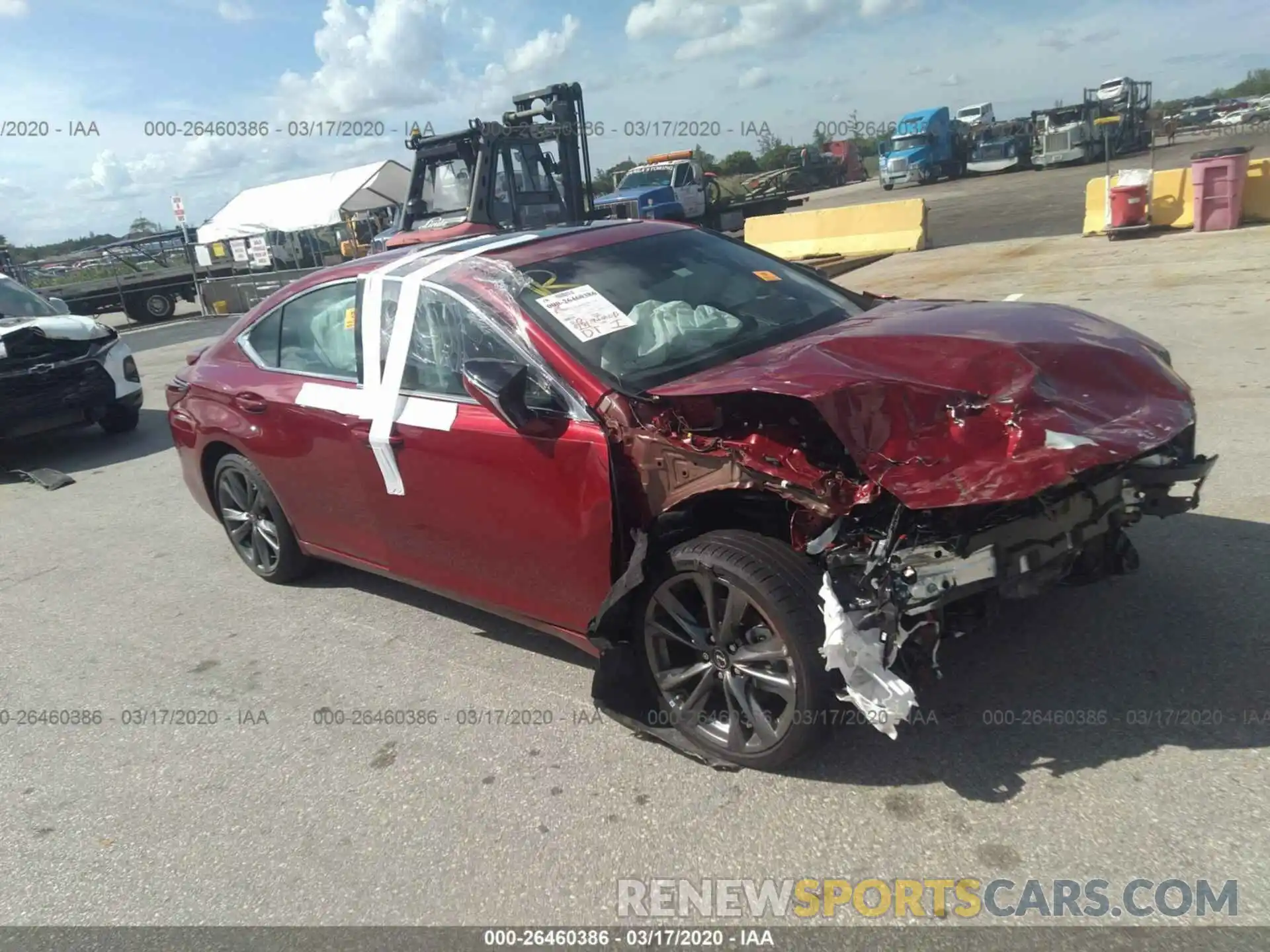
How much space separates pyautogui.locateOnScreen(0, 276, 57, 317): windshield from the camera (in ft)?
31.0

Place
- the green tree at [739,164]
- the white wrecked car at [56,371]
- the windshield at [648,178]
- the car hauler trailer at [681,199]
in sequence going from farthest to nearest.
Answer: the green tree at [739,164], the windshield at [648,178], the car hauler trailer at [681,199], the white wrecked car at [56,371]

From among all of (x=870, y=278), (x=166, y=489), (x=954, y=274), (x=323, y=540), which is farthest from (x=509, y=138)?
(x=323, y=540)

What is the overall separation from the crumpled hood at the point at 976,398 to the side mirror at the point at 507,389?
47 centimetres

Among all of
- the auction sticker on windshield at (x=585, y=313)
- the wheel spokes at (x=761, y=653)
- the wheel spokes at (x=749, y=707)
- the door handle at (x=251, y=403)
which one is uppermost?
the auction sticker on windshield at (x=585, y=313)

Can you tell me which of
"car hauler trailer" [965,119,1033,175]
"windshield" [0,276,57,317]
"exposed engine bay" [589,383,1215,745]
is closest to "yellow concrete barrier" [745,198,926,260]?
"windshield" [0,276,57,317]

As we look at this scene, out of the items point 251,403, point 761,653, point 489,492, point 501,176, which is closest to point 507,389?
point 489,492

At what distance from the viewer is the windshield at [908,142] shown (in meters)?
38.8

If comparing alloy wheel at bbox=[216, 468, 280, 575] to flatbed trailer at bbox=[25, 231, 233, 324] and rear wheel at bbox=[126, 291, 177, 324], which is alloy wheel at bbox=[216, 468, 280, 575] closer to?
flatbed trailer at bbox=[25, 231, 233, 324]

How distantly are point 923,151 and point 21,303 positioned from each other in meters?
35.9

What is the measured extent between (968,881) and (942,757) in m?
0.55

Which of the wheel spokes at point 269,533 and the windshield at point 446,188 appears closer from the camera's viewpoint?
the wheel spokes at point 269,533

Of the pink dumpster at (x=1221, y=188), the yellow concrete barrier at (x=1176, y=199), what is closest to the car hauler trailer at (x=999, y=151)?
the yellow concrete barrier at (x=1176, y=199)

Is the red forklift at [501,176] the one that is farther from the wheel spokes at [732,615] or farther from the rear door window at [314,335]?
the wheel spokes at [732,615]

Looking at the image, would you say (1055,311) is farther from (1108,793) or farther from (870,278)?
(870,278)
